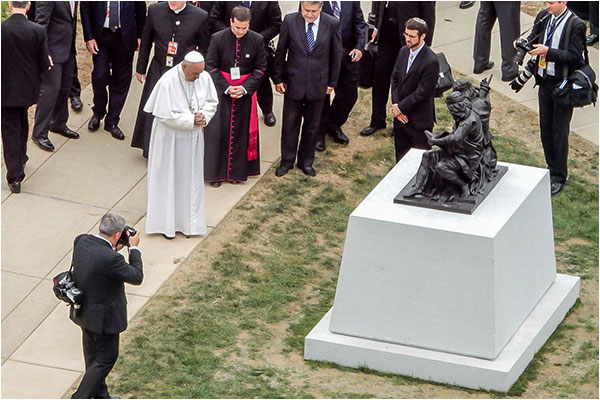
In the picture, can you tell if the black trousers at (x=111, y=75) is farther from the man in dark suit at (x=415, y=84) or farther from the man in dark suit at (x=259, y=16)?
the man in dark suit at (x=415, y=84)

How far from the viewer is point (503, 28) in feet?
54.5

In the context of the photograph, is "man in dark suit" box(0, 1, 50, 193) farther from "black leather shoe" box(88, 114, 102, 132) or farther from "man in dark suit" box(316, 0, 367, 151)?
"man in dark suit" box(316, 0, 367, 151)

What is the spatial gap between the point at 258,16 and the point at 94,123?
80.8 inches

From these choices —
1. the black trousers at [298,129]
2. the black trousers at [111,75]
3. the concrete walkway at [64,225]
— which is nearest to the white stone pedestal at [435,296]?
the concrete walkway at [64,225]

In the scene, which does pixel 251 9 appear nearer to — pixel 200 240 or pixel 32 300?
pixel 200 240

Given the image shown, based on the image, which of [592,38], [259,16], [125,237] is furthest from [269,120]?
[125,237]

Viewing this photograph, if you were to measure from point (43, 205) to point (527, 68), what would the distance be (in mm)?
4688

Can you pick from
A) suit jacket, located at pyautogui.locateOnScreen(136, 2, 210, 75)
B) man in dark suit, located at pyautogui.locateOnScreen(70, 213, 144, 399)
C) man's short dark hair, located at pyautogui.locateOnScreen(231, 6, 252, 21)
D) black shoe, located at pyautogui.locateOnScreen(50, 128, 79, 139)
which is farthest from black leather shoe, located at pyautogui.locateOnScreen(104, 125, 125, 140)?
man in dark suit, located at pyautogui.locateOnScreen(70, 213, 144, 399)

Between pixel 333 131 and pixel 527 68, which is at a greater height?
pixel 527 68

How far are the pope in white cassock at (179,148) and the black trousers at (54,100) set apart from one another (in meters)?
1.73

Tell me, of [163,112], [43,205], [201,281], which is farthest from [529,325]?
[43,205]

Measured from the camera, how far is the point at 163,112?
12664mm

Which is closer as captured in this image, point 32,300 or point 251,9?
point 32,300

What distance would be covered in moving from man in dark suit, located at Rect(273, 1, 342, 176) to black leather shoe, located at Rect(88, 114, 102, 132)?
2.07m
